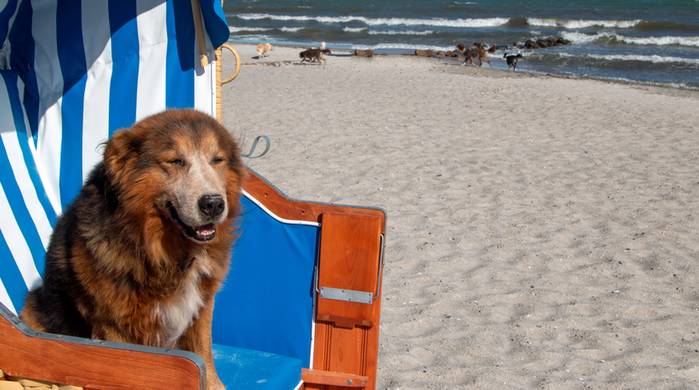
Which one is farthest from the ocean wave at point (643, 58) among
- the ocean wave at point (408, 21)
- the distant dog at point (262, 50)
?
the ocean wave at point (408, 21)

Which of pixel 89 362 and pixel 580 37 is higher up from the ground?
pixel 580 37

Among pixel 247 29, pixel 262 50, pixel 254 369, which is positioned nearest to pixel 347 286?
pixel 254 369

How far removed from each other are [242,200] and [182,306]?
0.75m

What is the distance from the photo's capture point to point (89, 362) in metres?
1.95

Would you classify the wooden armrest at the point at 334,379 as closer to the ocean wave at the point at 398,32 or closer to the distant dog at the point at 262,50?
the distant dog at the point at 262,50

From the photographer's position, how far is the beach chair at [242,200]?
10.5ft

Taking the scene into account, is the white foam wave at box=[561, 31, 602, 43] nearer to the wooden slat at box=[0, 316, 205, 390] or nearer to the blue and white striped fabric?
the blue and white striped fabric

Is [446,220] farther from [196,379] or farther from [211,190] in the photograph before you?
[196,379]

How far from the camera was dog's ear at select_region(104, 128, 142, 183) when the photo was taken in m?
2.47

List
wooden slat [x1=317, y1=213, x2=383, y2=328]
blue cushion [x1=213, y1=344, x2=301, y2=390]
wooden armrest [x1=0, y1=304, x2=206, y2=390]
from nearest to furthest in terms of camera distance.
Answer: wooden armrest [x1=0, y1=304, x2=206, y2=390], blue cushion [x1=213, y1=344, x2=301, y2=390], wooden slat [x1=317, y1=213, x2=383, y2=328]

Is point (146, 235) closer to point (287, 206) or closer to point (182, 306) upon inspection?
point (182, 306)

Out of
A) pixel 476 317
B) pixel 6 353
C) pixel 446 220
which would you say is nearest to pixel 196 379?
pixel 6 353

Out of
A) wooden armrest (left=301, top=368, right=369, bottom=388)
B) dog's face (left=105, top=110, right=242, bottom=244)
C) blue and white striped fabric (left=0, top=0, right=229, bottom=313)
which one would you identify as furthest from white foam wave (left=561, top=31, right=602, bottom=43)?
dog's face (left=105, top=110, right=242, bottom=244)

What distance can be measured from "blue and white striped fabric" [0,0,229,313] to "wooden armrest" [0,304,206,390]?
170cm
